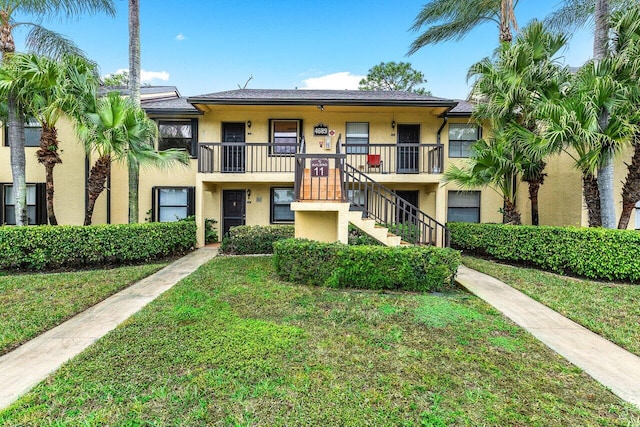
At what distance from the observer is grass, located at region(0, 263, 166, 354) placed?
166 inches

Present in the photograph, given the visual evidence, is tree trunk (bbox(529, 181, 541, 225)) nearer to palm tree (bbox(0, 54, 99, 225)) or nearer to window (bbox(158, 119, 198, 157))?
window (bbox(158, 119, 198, 157))

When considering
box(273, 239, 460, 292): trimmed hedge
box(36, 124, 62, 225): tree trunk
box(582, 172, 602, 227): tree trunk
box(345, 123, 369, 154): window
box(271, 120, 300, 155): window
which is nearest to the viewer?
box(273, 239, 460, 292): trimmed hedge

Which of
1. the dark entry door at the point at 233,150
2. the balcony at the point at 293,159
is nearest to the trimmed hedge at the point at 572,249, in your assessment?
the balcony at the point at 293,159

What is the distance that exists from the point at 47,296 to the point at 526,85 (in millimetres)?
12438

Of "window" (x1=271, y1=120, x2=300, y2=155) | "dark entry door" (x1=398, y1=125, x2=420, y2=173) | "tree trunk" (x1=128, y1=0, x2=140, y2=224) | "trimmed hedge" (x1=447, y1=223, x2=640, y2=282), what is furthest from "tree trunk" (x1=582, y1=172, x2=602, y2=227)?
"tree trunk" (x1=128, y1=0, x2=140, y2=224)

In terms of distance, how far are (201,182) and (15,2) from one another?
23.5 feet

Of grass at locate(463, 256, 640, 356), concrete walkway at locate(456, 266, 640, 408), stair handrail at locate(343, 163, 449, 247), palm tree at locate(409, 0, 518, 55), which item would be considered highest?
palm tree at locate(409, 0, 518, 55)

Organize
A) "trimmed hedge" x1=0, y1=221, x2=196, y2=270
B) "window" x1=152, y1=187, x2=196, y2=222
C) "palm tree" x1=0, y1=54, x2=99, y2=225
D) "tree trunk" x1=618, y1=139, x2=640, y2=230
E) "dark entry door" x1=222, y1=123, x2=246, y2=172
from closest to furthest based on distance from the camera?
Answer: "trimmed hedge" x1=0, y1=221, x2=196, y2=270 < "tree trunk" x1=618, y1=139, x2=640, y2=230 < "palm tree" x1=0, y1=54, x2=99, y2=225 < "dark entry door" x1=222, y1=123, x2=246, y2=172 < "window" x1=152, y1=187, x2=196, y2=222

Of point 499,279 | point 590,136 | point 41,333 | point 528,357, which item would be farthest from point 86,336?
point 590,136

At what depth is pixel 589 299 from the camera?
562cm

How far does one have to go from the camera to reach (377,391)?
2.82 metres

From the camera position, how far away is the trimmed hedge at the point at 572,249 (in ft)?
22.1

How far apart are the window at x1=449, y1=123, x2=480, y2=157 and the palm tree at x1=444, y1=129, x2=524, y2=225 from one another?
8.31ft

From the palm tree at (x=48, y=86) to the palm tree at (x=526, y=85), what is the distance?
463 inches
